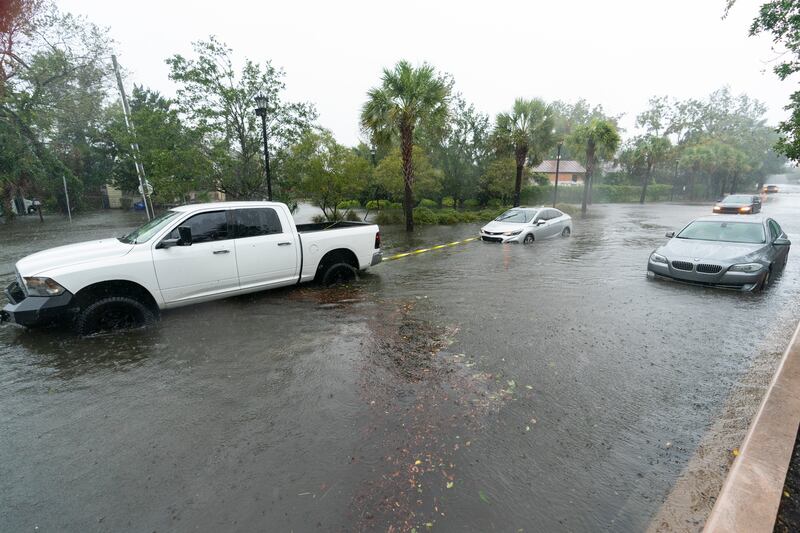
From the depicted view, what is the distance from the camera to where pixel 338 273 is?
27.2 ft

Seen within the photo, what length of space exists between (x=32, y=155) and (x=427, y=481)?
108 ft

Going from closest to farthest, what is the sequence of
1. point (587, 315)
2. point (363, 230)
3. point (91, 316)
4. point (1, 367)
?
point (1, 367)
point (91, 316)
point (587, 315)
point (363, 230)

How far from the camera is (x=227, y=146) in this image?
15.1m

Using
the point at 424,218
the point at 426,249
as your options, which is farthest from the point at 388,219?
the point at 426,249

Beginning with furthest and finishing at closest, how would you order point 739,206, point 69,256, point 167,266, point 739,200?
point 739,200, point 739,206, point 167,266, point 69,256

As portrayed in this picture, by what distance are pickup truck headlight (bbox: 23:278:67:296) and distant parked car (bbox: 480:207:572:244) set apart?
1299 centimetres

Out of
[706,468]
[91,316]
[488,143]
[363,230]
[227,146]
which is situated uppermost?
[488,143]

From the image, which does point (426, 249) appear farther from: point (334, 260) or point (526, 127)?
point (526, 127)

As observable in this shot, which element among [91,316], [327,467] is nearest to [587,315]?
[327,467]

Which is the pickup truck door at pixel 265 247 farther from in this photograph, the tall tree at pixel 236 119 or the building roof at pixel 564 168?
the building roof at pixel 564 168

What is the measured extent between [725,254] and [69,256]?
11665 millimetres

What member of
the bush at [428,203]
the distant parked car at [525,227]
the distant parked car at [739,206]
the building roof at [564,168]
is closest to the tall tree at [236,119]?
the distant parked car at [525,227]

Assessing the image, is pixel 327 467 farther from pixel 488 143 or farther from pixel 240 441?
pixel 488 143

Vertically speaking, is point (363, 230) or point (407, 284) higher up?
point (363, 230)
